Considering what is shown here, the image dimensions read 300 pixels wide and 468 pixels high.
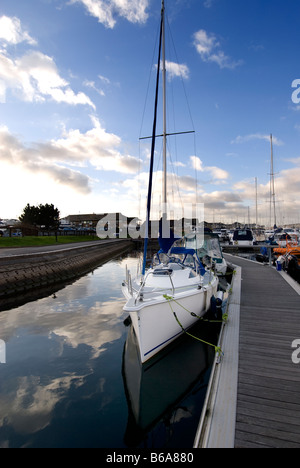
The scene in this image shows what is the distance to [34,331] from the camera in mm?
9117

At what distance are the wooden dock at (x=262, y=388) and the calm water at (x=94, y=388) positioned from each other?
1.12 m

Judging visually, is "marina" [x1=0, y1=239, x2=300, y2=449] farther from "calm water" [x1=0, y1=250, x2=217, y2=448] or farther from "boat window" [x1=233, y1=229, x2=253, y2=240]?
"boat window" [x1=233, y1=229, x2=253, y2=240]

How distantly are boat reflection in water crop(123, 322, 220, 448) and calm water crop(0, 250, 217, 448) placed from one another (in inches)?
0.7

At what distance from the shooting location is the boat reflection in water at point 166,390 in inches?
174

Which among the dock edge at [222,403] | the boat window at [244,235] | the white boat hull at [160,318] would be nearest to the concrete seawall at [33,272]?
the white boat hull at [160,318]

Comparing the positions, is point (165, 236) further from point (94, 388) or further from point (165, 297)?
point (94, 388)

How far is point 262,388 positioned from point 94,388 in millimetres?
3713

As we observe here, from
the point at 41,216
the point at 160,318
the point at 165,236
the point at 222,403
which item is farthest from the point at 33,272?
the point at 41,216

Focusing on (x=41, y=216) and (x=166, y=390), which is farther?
(x=41, y=216)

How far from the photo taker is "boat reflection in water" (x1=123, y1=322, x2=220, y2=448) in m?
4.43

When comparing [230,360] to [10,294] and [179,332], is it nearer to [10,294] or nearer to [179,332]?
[179,332]

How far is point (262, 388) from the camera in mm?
4359

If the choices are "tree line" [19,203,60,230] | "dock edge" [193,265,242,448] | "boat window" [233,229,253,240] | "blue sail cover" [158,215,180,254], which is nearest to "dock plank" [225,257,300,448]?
"dock edge" [193,265,242,448]
